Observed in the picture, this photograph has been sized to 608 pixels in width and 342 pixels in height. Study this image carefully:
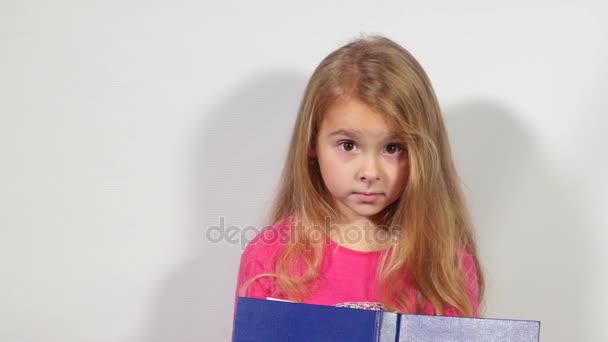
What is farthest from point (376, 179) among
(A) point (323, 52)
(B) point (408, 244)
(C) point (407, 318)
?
(A) point (323, 52)

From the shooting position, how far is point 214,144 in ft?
4.90

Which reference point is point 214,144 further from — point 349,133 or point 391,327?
point 391,327

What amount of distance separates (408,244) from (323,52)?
421mm

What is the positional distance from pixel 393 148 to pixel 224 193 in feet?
1.43

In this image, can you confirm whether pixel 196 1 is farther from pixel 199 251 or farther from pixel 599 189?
pixel 599 189

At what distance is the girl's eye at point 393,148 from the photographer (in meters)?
1.16

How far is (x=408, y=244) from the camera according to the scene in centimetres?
122

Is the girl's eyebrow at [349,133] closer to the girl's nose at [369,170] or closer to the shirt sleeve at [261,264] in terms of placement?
the girl's nose at [369,170]

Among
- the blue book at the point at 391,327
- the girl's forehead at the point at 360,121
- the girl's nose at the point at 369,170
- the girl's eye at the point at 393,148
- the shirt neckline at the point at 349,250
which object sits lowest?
the blue book at the point at 391,327

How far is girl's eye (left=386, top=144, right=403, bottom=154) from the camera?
116 cm

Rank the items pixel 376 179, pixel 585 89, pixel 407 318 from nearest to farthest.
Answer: pixel 407 318 → pixel 376 179 → pixel 585 89

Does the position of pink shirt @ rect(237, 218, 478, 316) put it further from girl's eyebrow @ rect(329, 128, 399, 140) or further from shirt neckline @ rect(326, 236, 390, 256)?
girl's eyebrow @ rect(329, 128, 399, 140)

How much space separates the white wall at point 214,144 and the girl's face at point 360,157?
0.34 meters

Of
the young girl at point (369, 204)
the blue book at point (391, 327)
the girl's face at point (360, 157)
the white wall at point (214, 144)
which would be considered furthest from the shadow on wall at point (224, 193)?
the blue book at point (391, 327)
